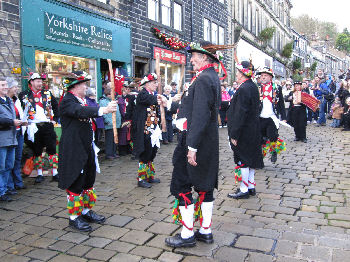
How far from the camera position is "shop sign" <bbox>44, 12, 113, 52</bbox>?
877 centimetres

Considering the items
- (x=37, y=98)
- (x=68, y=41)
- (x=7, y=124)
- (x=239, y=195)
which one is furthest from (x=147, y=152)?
(x=68, y=41)

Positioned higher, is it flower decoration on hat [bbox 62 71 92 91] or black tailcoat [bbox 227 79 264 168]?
flower decoration on hat [bbox 62 71 92 91]

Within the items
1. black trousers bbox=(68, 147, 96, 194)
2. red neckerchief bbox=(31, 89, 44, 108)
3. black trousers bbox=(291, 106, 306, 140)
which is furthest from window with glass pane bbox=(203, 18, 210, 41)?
black trousers bbox=(68, 147, 96, 194)

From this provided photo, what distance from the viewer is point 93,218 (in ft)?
14.5

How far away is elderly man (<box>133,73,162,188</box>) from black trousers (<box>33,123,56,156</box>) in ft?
5.86

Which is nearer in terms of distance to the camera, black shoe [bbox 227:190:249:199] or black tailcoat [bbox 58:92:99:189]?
black tailcoat [bbox 58:92:99:189]

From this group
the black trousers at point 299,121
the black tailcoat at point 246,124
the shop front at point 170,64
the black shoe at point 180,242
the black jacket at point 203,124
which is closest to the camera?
the black jacket at point 203,124

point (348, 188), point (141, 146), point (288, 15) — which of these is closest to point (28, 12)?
point (141, 146)

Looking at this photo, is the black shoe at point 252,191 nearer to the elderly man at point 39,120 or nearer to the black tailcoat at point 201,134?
the black tailcoat at point 201,134

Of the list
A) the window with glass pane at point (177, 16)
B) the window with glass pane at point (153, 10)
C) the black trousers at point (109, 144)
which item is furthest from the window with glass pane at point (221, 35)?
the black trousers at point (109, 144)

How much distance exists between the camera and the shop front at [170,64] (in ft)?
46.5

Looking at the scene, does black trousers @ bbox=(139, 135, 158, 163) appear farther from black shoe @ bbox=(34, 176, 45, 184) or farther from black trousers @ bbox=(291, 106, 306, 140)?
black trousers @ bbox=(291, 106, 306, 140)

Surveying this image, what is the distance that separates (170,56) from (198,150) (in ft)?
37.8

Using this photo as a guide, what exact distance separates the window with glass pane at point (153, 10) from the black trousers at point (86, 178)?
1009 centimetres
